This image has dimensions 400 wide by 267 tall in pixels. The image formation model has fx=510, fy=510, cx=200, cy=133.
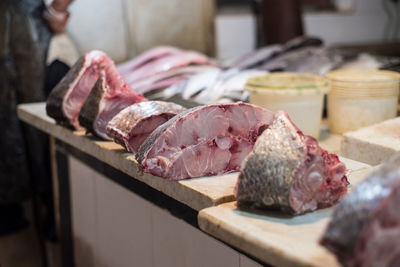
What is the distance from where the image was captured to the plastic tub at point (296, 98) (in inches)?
74.5

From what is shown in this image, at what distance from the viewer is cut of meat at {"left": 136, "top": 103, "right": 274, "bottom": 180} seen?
1399 mm

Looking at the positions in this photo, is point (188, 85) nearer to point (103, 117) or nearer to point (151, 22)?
point (103, 117)

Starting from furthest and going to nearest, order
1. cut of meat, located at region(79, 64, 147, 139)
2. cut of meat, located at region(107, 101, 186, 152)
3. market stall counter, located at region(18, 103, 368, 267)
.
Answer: cut of meat, located at region(79, 64, 147, 139)
cut of meat, located at region(107, 101, 186, 152)
market stall counter, located at region(18, 103, 368, 267)

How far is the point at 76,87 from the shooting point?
196 centimetres

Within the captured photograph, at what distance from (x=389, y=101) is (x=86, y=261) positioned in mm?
1624

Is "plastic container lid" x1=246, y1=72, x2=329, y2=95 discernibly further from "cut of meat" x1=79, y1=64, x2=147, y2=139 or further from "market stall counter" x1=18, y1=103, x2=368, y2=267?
"cut of meat" x1=79, y1=64, x2=147, y2=139

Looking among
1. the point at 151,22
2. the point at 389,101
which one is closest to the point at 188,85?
the point at 389,101

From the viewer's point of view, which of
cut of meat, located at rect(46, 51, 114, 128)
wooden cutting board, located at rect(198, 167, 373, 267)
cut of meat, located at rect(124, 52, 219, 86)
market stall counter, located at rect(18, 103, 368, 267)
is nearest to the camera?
wooden cutting board, located at rect(198, 167, 373, 267)

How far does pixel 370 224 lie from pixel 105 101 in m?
1.16

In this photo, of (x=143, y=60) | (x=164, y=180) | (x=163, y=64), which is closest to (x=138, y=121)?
(x=164, y=180)

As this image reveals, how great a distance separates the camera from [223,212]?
119cm

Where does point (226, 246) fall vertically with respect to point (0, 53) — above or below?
below

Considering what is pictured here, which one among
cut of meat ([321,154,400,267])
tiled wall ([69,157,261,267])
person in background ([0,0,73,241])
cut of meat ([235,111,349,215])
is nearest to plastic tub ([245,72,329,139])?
tiled wall ([69,157,261,267])

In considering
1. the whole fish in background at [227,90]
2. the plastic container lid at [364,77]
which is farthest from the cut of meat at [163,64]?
the plastic container lid at [364,77]
